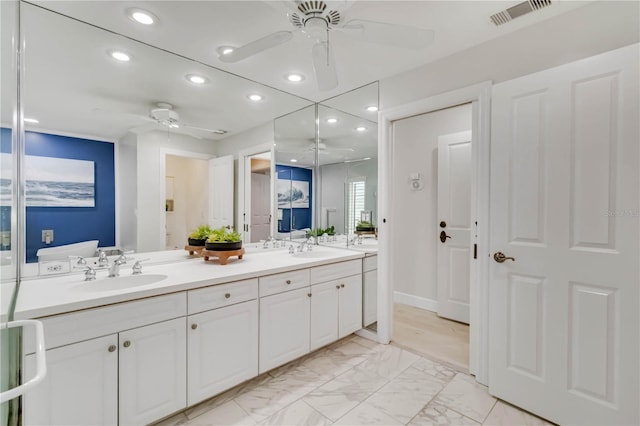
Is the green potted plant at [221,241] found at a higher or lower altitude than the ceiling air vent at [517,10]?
lower

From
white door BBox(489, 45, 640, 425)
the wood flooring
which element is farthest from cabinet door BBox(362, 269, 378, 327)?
white door BBox(489, 45, 640, 425)

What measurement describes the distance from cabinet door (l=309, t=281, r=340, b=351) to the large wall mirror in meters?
1.16

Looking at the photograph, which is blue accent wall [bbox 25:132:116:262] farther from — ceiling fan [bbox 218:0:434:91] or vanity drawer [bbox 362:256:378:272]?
vanity drawer [bbox 362:256:378:272]

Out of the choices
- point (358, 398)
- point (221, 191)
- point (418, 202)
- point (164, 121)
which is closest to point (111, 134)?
point (164, 121)

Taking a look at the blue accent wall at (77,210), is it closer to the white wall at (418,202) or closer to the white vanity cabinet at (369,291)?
the white vanity cabinet at (369,291)

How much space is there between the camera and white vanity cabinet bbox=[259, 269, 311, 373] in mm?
2029

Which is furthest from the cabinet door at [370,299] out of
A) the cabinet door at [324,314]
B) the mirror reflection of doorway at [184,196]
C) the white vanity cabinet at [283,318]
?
the mirror reflection of doorway at [184,196]

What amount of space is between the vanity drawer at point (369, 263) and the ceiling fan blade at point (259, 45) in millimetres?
2025

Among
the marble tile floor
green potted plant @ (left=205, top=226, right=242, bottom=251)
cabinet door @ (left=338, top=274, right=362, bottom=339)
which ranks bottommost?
the marble tile floor

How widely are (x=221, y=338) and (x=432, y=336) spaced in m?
2.08

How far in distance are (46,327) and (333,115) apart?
2880 millimetres

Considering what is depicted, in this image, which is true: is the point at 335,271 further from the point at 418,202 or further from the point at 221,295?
the point at 418,202

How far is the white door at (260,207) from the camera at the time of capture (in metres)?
2.85

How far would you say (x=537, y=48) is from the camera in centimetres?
185
